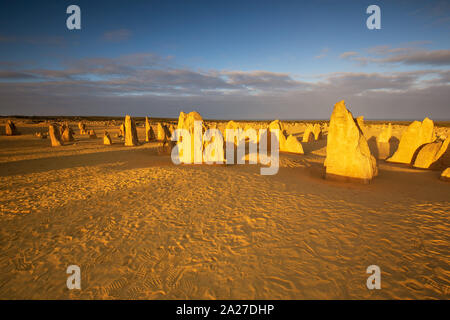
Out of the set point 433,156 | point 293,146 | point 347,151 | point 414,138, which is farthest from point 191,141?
point 414,138

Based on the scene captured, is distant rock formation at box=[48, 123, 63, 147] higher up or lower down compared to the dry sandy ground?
higher up

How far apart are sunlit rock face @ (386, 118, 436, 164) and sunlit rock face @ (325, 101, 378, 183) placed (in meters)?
6.45

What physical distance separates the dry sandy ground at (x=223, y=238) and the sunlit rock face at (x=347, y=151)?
558 millimetres

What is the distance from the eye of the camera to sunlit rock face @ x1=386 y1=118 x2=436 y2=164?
1202cm

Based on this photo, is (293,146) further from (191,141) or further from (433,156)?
(191,141)

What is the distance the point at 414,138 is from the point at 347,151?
8.00 meters

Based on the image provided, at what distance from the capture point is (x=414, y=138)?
1245 cm

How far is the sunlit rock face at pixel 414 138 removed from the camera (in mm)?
12023

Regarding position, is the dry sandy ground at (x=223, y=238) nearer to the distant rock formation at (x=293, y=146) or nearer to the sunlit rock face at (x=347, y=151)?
the sunlit rock face at (x=347, y=151)

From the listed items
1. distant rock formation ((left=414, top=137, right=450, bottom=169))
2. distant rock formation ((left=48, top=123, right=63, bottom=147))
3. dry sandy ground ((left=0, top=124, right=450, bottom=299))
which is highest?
distant rock formation ((left=48, top=123, right=63, bottom=147))

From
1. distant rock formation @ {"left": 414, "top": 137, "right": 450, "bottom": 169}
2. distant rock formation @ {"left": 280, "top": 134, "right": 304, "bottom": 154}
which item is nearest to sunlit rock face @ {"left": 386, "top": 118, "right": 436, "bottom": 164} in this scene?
distant rock formation @ {"left": 414, "top": 137, "right": 450, "bottom": 169}

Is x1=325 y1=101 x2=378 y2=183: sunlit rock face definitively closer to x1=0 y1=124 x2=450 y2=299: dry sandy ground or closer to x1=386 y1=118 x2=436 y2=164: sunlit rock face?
x1=0 y1=124 x2=450 y2=299: dry sandy ground
